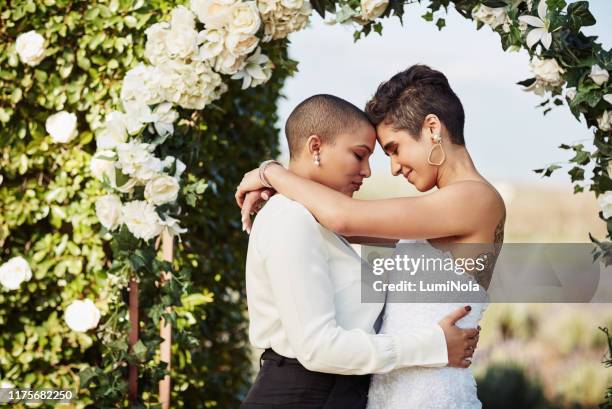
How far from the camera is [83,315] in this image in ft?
12.4

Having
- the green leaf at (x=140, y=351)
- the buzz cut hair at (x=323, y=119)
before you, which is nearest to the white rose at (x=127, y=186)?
the green leaf at (x=140, y=351)

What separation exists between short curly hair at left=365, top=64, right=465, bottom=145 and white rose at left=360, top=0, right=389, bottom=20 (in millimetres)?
713

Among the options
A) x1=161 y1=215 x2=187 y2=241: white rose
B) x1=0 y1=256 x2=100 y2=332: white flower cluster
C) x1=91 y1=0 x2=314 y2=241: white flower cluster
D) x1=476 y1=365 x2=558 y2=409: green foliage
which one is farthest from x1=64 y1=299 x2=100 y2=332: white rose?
x1=476 y1=365 x2=558 y2=409: green foliage

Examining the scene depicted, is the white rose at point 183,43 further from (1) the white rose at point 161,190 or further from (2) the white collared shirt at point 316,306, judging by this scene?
(2) the white collared shirt at point 316,306

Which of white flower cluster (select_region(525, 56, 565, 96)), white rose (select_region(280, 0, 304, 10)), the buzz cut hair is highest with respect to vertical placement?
white rose (select_region(280, 0, 304, 10))

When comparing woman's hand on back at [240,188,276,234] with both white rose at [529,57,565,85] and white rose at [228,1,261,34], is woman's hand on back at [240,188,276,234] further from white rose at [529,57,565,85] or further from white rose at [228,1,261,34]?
white rose at [529,57,565,85]

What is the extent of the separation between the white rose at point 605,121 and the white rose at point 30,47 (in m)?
2.55

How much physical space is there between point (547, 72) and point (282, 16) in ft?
3.26

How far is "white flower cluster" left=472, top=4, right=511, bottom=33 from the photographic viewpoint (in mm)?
2834

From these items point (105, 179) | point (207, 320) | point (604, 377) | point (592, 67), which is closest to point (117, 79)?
point (105, 179)

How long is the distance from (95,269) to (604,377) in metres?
3.80

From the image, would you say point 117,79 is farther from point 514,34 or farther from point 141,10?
point 514,34

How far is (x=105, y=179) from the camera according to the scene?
3.19 meters

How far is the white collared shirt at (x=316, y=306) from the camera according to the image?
201cm
